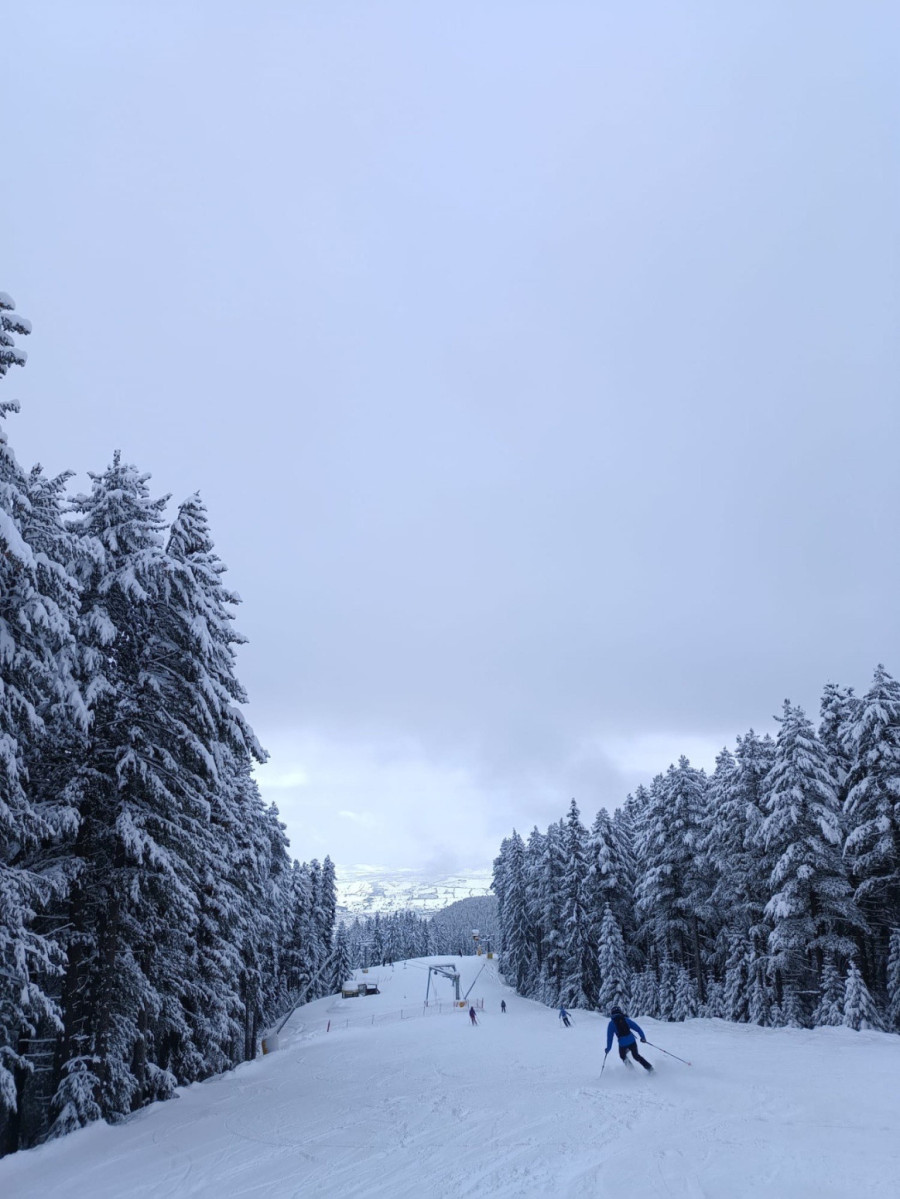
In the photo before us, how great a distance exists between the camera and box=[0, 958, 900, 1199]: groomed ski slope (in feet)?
25.5

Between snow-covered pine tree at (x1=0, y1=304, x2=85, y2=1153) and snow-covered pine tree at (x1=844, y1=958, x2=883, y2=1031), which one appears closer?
snow-covered pine tree at (x1=0, y1=304, x2=85, y2=1153)

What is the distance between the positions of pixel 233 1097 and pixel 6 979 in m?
8.33

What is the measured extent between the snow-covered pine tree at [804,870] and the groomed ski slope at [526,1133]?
239 inches

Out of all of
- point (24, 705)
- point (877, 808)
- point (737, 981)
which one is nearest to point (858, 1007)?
point (877, 808)

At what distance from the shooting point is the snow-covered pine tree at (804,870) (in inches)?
954

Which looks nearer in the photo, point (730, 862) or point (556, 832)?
point (730, 862)

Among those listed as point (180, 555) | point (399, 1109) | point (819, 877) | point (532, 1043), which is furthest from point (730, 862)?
point (180, 555)

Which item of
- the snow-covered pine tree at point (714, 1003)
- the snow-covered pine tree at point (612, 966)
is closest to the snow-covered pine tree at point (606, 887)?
the snow-covered pine tree at point (612, 966)

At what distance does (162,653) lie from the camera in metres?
15.6

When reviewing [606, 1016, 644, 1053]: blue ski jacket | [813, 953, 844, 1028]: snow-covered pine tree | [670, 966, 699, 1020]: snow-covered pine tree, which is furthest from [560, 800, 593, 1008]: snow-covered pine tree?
[606, 1016, 644, 1053]: blue ski jacket

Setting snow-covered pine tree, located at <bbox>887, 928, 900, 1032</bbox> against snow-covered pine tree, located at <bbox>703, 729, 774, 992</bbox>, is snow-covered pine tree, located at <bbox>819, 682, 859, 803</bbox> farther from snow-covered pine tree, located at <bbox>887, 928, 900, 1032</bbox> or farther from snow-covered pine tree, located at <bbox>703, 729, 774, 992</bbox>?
snow-covered pine tree, located at <bbox>887, 928, 900, 1032</bbox>

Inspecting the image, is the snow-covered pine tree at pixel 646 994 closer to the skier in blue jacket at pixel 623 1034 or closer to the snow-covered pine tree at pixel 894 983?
the snow-covered pine tree at pixel 894 983

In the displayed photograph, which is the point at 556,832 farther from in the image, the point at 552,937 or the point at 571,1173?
the point at 571,1173

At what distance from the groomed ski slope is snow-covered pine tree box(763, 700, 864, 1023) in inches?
239
